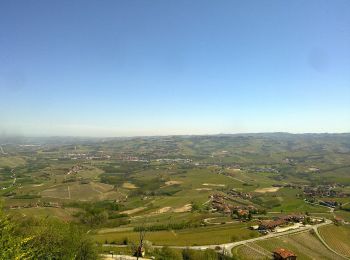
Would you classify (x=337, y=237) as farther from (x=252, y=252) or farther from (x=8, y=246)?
(x=8, y=246)

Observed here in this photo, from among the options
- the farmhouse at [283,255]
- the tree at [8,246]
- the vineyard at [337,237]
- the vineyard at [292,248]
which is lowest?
the vineyard at [337,237]

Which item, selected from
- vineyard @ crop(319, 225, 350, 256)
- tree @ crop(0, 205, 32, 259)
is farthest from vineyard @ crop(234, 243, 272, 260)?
tree @ crop(0, 205, 32, 259)

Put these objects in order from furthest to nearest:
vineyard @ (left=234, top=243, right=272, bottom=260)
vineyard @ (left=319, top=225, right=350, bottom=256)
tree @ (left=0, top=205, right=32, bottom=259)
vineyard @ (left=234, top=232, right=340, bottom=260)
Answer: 1. vineyard @ (left=319, top=225, right=350, bottom=256)
2. vineyard @ (left=234, top=232, right=340, bottom=260)
3. vineyard @ (left=234, top=243, right=272, bottom=260)
4. tree @ (left=0, top=205, right=32, bottom=259)

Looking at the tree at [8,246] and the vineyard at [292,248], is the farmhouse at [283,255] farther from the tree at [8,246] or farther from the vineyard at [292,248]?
the tree at [8,246]

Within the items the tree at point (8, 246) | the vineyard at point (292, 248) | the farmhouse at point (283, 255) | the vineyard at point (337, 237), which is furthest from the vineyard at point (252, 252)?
the tree at point (8, 246)

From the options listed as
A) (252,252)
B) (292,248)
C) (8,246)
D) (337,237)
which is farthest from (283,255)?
(8,246)

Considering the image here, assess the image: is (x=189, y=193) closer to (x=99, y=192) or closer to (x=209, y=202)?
(x=209, y=202)

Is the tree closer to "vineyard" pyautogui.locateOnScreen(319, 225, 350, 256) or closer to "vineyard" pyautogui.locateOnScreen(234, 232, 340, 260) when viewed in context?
"vineyard" pyautogui.locateOnScreen(234, 232, 340, 260)

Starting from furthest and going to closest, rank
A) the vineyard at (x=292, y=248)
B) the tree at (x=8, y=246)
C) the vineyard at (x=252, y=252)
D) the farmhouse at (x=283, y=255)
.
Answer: the vineyard at (x=292, y=248), the vineyard at (x=252, y=252), the farmhouse at (x=283, y=255), the tree at (x=8, y=246)
